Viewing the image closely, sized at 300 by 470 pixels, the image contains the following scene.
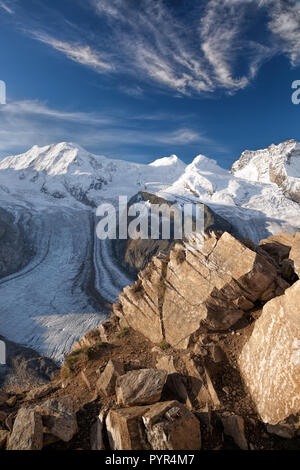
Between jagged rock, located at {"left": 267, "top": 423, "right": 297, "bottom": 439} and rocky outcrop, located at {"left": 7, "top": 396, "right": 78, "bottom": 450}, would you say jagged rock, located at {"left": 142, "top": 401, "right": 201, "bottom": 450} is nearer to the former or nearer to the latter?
jagged rock, located at {"left": 267, "top": 423, "right": 297, "bottom": 439}

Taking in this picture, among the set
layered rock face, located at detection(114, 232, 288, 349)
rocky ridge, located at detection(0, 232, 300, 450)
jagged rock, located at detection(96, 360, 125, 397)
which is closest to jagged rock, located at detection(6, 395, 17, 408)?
rocky ridge, located at detection(0, 232, 300, 450)

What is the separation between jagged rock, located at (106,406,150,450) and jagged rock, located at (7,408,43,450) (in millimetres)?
1241

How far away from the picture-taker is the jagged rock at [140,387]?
17.8ft

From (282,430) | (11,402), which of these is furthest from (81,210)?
(282,430)

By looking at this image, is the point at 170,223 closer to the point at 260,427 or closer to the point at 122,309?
the point at 122,309

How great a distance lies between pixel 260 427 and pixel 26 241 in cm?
7972

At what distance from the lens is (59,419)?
4.90 metres

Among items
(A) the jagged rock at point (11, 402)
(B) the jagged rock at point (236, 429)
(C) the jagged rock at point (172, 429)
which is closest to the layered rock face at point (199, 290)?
(B) the jagged rock at point (236, 429)

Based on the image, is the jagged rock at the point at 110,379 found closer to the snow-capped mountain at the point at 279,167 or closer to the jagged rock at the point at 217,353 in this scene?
the jagged rock at the point at 217,353

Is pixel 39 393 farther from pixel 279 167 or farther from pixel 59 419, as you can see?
pixel 279 167

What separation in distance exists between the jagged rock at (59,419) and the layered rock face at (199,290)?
4.04m

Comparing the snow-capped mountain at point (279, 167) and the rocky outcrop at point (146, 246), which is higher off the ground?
the snow-capped mountain at point (279, 167)

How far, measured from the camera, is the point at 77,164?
14500 cm

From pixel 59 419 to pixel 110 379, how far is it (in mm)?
1696
